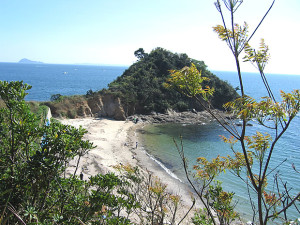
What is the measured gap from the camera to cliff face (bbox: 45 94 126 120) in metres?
31.6

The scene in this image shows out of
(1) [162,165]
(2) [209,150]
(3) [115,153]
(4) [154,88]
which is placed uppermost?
(4) [154,88]

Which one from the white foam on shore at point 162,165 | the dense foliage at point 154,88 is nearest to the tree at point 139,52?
the dense foliage at point 154,88

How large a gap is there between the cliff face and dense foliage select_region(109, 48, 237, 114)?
175 centimetres

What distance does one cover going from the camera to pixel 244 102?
10.1 feet

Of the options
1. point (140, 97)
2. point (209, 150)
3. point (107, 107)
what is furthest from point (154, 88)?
point (209, 150)

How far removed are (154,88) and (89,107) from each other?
12981 millimetres

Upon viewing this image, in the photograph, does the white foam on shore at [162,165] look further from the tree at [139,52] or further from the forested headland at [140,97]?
the tree at [139,52]

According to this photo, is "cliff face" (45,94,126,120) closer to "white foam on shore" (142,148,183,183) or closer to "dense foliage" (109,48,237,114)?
"dense foliage" (109,48,237,114)

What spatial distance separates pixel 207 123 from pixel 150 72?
51.9 ft

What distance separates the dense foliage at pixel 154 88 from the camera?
38.8 m

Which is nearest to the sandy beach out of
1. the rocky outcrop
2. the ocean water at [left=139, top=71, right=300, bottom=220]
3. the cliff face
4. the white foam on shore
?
the white foam on shore

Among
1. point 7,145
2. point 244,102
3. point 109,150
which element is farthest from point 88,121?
point 244,102

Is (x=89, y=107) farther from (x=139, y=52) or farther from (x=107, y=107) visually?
(x=139, y=52)

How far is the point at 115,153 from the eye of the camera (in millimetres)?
23438
